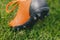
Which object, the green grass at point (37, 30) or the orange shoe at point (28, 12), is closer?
the orange shoe at point (28, 12)

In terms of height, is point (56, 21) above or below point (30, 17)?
below

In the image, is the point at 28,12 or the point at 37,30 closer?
the point at 28,12

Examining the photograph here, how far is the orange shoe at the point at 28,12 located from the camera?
5.46 feet

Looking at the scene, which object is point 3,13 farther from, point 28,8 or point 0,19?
point 28,8

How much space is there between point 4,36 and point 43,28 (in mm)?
354

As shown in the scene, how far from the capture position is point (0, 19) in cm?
193

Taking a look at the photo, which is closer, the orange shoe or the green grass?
the orange shoe

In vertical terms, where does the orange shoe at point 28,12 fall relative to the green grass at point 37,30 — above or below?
above

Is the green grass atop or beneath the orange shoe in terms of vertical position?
beneath

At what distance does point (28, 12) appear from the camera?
1.72m

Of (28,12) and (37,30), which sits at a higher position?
(28,12)

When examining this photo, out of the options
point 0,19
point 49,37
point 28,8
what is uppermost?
point 28,8

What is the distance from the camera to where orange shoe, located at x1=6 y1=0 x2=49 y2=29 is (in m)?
1.67

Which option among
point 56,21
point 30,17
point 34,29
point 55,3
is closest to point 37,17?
point 30,17
